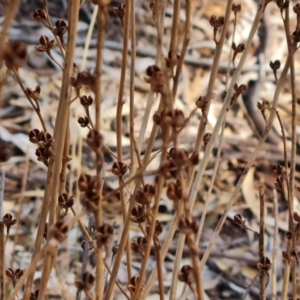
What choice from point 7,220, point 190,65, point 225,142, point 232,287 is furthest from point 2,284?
point 190,65

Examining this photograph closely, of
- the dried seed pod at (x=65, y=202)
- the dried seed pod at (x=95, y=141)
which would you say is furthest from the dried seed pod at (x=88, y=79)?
the dried seed pod at (x=65, y=202)

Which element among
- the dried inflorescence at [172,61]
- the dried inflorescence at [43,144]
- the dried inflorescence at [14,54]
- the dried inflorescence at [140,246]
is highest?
the dried inflorescence at [172,61]

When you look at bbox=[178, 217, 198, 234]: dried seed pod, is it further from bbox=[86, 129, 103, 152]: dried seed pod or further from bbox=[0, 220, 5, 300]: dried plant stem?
bbox=[0, 220, 5, 300]: dried plant stem

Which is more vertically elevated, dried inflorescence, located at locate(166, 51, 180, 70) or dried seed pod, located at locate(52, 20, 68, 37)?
dried seed pod, located at locate(52, 20, 68, 37)

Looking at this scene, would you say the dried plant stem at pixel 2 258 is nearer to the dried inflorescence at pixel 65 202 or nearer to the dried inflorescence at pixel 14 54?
the dried inflorescence at pixel 65 202

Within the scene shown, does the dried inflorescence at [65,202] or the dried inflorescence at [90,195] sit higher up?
the dried inflorescence at [90,195]

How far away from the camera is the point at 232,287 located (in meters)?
1.24

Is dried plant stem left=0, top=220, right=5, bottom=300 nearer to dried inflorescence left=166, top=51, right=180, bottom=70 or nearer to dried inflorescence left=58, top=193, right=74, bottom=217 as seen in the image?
dried inflorescence left=58, top=193, right=74, bottom=217

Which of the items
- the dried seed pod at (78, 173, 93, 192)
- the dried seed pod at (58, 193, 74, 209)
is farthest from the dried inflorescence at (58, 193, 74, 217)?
the dried seed pod at (78, 173, 93, 192)

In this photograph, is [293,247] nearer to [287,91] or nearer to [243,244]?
[243,244]

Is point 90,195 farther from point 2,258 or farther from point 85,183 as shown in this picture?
point 2,258

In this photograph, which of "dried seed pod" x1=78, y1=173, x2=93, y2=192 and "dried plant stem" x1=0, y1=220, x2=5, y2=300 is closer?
"dried seed pod" x1=78, y1=173, x2=93, y2=192

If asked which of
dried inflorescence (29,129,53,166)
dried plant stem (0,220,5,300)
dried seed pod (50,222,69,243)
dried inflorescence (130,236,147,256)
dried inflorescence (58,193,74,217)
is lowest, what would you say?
dried plant stem (0,220,5,300)

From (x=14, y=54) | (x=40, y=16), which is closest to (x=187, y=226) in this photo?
(x=14, y=54)
